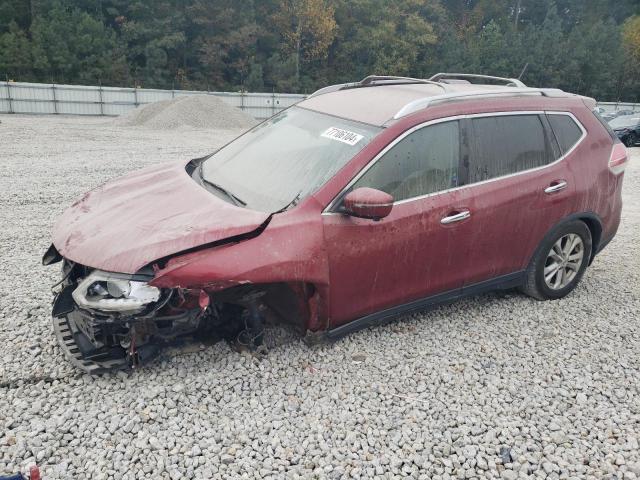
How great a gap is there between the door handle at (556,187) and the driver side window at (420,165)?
950 mm

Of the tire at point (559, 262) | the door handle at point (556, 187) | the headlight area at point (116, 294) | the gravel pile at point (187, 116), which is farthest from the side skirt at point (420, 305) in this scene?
the gravel pile at point (187, 116)

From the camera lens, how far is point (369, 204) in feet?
10.7

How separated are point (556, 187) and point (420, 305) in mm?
1575

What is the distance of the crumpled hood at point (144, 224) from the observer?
10.1 ft

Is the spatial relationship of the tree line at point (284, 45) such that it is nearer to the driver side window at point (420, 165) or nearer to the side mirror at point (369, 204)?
the driver side window at point (420, 165)

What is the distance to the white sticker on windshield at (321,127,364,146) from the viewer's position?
3714 millimetres

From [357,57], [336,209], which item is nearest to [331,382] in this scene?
[336,209]

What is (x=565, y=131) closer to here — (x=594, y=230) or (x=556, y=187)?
(x=556, y=187)

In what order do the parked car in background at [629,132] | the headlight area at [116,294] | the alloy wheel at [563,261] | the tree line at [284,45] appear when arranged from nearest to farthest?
the headlight area at [116,294] → the alloy wheel at [563,261] → the parked car in background at [629,132] → the tree line at [284,45]

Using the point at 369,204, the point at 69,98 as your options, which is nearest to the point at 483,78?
the point at 369,204

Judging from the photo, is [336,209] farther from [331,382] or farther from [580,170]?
[580,170]

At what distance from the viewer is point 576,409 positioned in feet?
10.9

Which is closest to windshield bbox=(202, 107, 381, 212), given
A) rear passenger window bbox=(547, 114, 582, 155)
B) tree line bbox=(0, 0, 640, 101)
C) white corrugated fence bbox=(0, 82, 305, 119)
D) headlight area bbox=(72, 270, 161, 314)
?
headlight area bbox=(72, 270, 161, 314)

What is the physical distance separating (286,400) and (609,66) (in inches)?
2680
